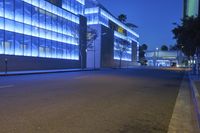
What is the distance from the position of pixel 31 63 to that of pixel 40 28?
6.51m

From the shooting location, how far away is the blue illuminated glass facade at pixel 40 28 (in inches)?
1590

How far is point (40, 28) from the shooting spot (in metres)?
48.5

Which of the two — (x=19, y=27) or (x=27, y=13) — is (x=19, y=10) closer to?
(x=27, y=13)

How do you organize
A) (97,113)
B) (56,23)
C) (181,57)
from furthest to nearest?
(181,57), (56,23), (97,113)

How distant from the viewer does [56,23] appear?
54406mm

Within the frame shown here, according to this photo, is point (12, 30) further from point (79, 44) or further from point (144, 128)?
point (144, 128)

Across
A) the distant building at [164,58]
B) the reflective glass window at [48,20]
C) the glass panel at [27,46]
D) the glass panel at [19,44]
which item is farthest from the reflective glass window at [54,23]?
the distant building at [164,58]

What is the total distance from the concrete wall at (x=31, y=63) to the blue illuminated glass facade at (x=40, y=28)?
0.68 m

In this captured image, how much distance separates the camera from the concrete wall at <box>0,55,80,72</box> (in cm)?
4038

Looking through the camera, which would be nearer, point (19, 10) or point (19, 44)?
point (19, 44)

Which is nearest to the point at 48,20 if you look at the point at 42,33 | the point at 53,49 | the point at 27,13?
the point at 42,33

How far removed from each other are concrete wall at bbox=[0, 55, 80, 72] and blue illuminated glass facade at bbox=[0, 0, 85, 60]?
2.24 feet

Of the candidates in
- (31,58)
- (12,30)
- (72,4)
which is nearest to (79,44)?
(72,4)

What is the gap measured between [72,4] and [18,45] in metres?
24.2
